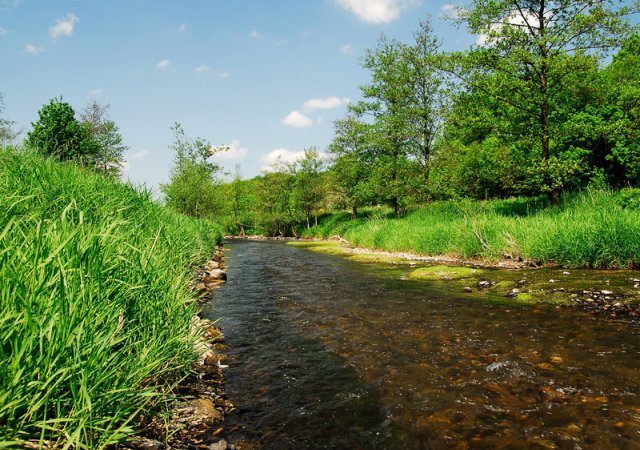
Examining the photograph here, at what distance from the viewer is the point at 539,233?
13.6 m

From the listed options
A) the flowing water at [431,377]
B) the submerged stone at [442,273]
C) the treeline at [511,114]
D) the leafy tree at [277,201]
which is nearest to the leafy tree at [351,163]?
the treeline at [511,114]

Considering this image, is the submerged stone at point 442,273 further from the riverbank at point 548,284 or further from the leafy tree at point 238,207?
the leafy tree at point 238,207

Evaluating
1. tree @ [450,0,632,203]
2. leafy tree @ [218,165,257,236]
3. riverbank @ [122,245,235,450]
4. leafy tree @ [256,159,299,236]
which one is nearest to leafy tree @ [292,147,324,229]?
leafy tree @ [256,159,299,236]

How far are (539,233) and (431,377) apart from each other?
1080 cm

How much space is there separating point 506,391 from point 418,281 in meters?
7.66

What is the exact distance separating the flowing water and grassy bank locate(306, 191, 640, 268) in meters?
4.77

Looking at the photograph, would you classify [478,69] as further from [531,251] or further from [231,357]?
[231,357]

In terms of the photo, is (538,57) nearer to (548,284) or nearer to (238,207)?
(548,284)

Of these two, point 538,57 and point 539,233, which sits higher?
point 538,57

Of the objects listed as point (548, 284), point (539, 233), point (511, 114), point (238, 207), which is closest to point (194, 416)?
point (548, 284)

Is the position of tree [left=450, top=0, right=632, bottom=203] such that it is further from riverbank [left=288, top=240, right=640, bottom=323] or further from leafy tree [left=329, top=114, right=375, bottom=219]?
leafy tree [left=329, top=114, right=375, bottom=219]

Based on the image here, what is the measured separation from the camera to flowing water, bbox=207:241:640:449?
4012 mm

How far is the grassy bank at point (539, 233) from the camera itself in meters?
11.2

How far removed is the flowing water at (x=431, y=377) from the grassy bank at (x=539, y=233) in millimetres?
4774
